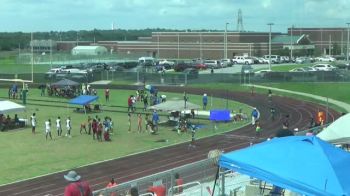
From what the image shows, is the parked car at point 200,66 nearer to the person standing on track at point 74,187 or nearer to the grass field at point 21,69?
the grass field at point 21,69

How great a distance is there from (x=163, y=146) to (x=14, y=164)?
863 cm

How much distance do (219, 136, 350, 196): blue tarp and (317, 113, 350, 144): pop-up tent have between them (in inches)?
207

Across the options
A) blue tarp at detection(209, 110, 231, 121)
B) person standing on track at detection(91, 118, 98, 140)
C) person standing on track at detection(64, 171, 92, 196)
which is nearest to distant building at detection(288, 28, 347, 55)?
blue tarp at detection(209, 110, 231, 121)

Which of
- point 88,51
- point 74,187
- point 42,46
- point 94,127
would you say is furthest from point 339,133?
point 42,46

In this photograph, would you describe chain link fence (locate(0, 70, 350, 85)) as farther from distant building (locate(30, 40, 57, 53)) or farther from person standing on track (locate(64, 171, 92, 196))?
distant building (locate(30, 40, 57, 53))

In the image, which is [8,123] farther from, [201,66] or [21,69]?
[21,69]

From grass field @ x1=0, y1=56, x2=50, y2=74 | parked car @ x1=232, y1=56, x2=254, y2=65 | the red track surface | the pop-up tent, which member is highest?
parked car @ x1=232, y1=56, x2=254, y2=65

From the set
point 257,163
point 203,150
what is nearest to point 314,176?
point 257,163

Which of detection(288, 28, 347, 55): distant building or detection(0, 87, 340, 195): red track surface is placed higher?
detection(288, 28, 347, 55): distant building

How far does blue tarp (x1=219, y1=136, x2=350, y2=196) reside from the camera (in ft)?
25.9

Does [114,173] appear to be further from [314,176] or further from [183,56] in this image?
[183,56]

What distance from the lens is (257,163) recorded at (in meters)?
8.52

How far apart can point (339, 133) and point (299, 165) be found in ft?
20.8

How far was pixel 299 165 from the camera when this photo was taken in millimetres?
8227
